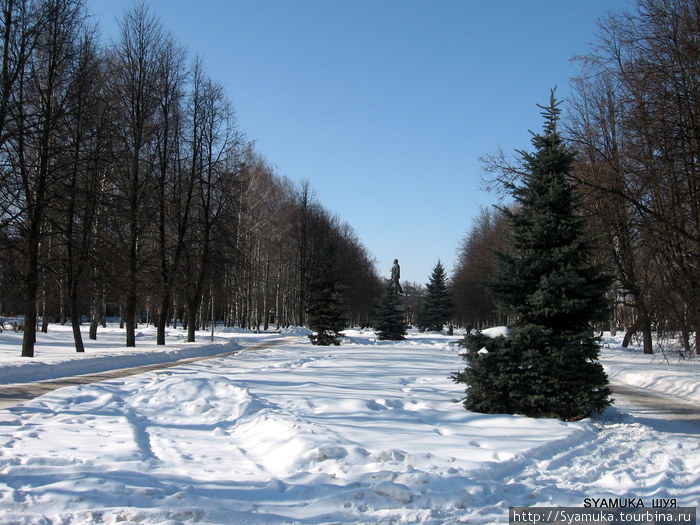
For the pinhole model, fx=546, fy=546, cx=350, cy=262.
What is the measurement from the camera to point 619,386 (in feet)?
54.2

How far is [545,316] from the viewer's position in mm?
9820

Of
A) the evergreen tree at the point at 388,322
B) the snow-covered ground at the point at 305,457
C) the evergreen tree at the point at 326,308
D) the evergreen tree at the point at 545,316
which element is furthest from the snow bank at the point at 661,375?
the evergreen tree at the point at 388,322

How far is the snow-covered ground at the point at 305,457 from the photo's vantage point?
476 centimetres

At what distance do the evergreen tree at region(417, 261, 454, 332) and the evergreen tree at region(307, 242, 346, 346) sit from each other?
2796 cm

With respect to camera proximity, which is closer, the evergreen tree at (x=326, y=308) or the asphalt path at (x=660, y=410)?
the asphalt path at (x=660, y=410)

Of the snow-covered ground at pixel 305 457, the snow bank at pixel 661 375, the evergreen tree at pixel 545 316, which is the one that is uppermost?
the evergreen tree at pixel 545 316

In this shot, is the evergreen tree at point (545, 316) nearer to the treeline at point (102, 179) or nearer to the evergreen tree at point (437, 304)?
the treeline at point (102, 179)

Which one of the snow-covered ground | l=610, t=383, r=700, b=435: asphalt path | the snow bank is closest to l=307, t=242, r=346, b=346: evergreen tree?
the snow bank

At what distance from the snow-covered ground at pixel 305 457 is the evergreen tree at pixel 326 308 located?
68.0 ft

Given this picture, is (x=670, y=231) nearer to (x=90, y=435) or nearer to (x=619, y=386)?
(x=619, y=386)

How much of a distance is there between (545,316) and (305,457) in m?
5.53

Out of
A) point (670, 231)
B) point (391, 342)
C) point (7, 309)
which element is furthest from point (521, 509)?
point (7, 309)

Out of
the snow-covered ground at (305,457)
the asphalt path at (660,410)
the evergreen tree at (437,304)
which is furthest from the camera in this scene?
the evergreen tree at (437,304)

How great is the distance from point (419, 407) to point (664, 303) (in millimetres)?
7076
